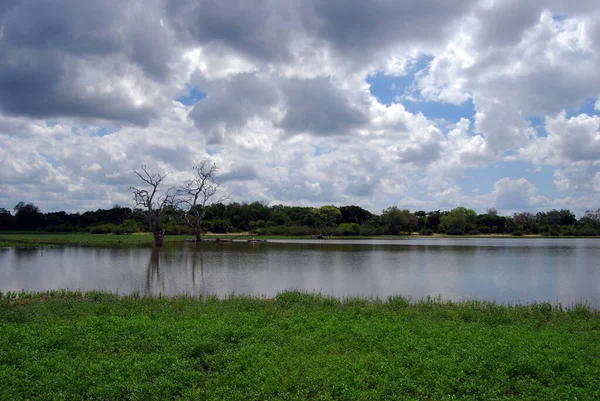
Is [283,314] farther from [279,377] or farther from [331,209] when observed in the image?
[331,209]

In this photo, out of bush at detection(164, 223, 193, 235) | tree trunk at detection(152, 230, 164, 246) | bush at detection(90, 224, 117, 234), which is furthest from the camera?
bush at detection(164, 223, 193, 235)

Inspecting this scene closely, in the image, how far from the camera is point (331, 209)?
121125 millimetres

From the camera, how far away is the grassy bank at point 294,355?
753 cm

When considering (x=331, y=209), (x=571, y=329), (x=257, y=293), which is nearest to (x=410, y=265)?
(x=257, y=293)

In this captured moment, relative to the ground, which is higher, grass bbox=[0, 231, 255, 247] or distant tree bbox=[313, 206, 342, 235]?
distant tree bbox=[313, 206, 342, 235]

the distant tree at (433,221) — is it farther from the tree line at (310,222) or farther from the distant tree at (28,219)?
the distant tree at (28,219)

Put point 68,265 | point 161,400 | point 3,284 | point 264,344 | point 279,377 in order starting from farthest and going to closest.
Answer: point 68,265, point 3,284, point 264,344, point 279,377, point 161,400

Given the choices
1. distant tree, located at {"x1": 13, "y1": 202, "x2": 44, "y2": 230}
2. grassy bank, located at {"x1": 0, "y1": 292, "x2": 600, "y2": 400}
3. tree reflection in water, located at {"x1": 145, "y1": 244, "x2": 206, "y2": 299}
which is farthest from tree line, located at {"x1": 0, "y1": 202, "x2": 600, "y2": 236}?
grassy bank, located at {"x1": 0, "y1": 292, "x2": 600, "y2": 400}

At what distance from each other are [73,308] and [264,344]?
7308 mm

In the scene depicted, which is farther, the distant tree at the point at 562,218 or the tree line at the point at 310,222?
the distant tree at the point at 562,218

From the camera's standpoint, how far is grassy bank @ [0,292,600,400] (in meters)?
7.53

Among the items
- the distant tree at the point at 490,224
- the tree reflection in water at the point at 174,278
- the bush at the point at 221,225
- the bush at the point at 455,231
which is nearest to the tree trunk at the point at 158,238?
the tree reflection in water at the point at 174,278

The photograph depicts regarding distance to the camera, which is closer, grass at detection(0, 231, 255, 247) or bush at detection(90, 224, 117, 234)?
grass at detection(0, 231, 255, 247)

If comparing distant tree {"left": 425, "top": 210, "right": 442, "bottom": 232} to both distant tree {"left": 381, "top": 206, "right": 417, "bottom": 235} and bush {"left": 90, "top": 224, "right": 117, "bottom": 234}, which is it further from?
bush {"left": 90, "top": 224, "right": 117, "bottom": 234}
